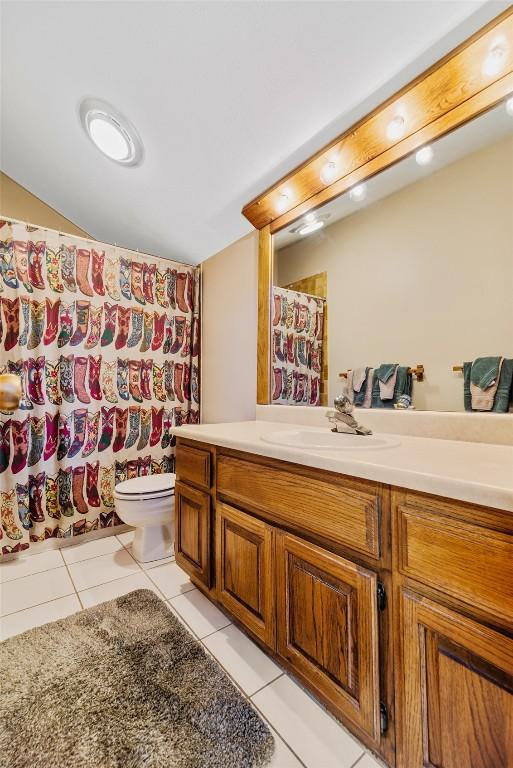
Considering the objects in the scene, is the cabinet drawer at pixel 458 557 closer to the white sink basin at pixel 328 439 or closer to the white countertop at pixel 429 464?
the white countertop at pixel 429 464

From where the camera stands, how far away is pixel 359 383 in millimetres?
1423

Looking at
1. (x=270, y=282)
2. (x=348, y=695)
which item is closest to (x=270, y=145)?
(x=270, y=282)

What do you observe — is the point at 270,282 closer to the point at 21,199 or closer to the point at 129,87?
the point at 129,87

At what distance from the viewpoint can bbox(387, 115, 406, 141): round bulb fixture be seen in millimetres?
1205

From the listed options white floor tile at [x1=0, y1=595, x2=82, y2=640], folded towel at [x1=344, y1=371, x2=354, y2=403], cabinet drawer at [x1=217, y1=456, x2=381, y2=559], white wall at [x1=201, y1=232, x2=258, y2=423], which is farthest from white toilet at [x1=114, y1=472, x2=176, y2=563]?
folded towel at [x1=344, y1=371, x2=354, y2=403]

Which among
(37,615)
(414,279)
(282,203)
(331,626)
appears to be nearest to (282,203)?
(282,203)

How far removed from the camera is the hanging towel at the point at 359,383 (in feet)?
4.61

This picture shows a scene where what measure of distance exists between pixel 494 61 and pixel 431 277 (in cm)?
63

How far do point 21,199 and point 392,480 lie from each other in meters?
3.15

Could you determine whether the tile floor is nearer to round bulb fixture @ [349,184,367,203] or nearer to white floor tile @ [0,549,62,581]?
white floor tile @ [0,549,62,581]

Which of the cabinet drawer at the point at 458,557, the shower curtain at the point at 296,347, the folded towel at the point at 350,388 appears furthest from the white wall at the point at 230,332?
the cabinet drawer at the point at 458,557

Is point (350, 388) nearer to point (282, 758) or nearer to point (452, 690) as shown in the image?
point (452, 690)

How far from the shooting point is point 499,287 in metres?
1.04

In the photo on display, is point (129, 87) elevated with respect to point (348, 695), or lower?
elevated
